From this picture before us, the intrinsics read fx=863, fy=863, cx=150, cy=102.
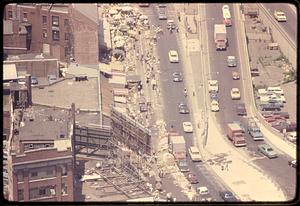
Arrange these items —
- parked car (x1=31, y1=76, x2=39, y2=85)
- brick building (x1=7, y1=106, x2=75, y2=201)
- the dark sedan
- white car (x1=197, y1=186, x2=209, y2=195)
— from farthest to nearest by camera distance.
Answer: parked car (x1=31, y1=76, x2=39, y2=85)
white car (x1=197, y1=186, x2=209, y2=195)
the dark sedan
brick building (x1=7, y1=106, x2=75, y2=201)

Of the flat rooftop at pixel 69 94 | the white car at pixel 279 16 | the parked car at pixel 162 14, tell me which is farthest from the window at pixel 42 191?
the white car at pixel 279 16

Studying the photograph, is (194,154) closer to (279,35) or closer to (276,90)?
(276,90)

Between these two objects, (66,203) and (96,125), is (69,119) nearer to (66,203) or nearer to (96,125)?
(96,125)

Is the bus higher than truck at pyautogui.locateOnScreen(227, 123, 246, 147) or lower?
higher

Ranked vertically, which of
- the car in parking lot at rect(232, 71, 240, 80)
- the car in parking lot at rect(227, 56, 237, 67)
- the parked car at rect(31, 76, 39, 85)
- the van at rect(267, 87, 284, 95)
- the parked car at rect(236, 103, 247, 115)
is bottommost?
the parked car at rect(236, 103, 247, 115)

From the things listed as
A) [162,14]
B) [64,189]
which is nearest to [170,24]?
[162,14]

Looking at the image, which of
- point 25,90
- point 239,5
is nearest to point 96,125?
point 25,90

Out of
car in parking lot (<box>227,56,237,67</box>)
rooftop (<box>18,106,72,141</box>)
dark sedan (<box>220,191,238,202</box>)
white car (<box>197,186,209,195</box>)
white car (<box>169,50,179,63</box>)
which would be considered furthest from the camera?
car in parking lot (<box>227,56,237,67</box>)

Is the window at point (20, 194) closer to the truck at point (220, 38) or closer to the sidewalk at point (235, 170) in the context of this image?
the sidewalk at point (235, 170)

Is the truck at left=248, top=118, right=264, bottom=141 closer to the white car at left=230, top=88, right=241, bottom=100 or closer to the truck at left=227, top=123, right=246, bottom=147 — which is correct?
the truck at left=227, top=123, right=246, bottom=147

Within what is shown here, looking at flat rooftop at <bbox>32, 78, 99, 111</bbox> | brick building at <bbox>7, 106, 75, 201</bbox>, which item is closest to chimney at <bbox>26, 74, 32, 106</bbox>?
flat rooftop at <bbox>32, 78, 99, 111</bbox>
